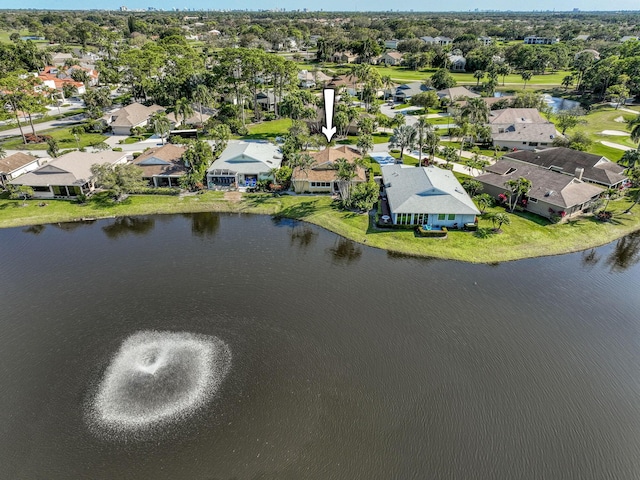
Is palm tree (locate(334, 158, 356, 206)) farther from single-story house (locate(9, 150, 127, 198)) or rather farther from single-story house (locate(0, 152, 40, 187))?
→ single-story house (locate(0, 152, 40, 187))

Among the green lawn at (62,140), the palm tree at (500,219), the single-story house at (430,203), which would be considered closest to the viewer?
the palm tree at (500,219)

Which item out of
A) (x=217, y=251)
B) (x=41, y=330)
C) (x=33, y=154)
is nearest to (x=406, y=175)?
(x=217, y=251)

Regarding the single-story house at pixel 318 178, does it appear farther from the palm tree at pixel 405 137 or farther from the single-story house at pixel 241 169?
the palm tree at pixel 405 137

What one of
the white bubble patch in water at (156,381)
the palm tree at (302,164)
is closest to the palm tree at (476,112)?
the palm tree at (302,164)

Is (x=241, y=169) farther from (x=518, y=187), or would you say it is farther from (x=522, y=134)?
(x=522, y=134)

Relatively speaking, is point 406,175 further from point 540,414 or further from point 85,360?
point 85,360

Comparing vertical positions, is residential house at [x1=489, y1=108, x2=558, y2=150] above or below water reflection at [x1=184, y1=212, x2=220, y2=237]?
above

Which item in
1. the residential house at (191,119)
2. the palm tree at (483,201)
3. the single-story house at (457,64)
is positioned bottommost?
the palm tree at (483,201)

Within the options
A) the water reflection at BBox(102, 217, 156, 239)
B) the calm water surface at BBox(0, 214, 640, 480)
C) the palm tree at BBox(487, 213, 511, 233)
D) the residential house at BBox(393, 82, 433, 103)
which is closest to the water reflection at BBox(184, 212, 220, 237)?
the calm water surface at BBox(0, 214, 640, 480)
